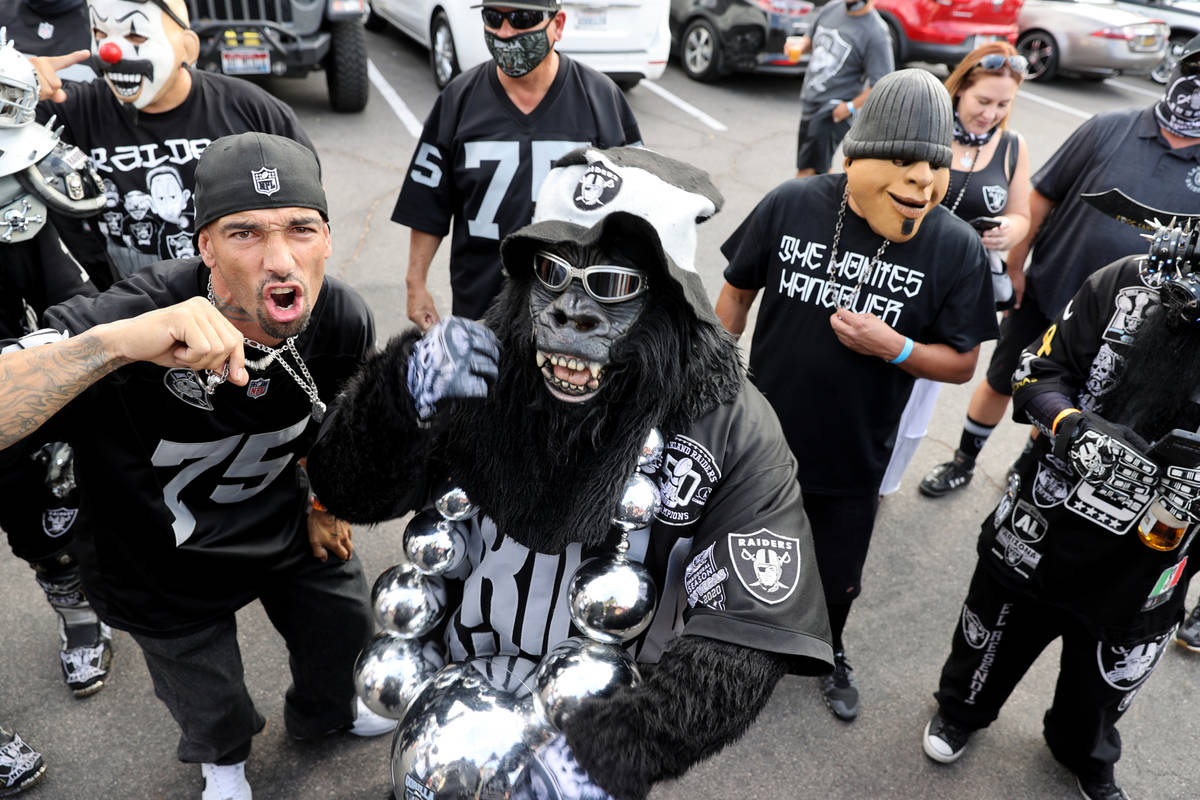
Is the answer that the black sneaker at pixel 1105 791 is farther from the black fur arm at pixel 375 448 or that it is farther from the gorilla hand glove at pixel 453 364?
the gorilla hand glove at pixel 453 364

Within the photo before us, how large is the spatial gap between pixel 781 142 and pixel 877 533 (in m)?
5.67

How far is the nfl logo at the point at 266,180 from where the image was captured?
209cm

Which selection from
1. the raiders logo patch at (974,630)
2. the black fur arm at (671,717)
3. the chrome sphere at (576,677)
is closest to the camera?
the black fur arm at (671,717)

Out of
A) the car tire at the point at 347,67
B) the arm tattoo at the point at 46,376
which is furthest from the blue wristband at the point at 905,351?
the car tire at the point at 347,67

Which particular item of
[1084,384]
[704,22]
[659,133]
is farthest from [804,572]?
[704,22]

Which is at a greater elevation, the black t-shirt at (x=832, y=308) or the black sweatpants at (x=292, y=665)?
the black t-shirt at (x=832, y=308)

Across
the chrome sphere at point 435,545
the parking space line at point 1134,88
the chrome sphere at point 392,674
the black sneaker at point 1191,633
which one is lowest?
the parking space line at point 1134,88

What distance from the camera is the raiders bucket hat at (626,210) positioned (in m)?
1.73

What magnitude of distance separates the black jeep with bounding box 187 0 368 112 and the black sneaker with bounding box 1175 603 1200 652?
6863mm

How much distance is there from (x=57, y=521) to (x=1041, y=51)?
501 inches

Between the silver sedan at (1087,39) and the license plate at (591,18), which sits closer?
the license plate at (591,18)

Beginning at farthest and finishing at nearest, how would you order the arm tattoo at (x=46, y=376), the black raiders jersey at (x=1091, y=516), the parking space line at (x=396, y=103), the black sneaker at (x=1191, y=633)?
the parking space line at (x=396, y=103) < the black sneaker at (x=1191, y=633) < the black raiders jersey at (x=1091, y=516) < the arm tattoo at (x=46, y=376)

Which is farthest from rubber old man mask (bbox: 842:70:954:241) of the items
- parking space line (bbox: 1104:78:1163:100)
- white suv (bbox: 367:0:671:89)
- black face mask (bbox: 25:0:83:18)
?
parking space line (bbox: 1104:78:1163:100)

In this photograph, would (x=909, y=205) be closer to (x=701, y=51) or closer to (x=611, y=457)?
(x=611, y=457)
